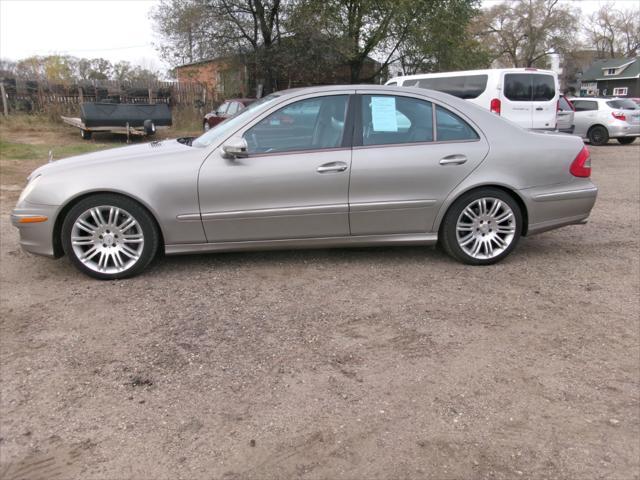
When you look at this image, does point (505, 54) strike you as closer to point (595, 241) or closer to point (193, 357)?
point (595, 241)

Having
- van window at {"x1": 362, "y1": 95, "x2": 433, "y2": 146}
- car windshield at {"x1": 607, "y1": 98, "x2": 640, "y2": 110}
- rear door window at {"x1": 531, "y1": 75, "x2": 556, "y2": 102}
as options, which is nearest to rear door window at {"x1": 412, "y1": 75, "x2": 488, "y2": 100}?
rear door window at {"x1": 531, "y1": 75, "x2": 556, "y2": 102}

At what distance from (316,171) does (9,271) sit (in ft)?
9.20

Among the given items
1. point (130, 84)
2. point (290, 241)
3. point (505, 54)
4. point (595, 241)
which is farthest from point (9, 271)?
point (505, 54)

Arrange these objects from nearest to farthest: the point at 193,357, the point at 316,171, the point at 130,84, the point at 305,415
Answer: the point at 305,415
the point at 193,357
the point at 316,171
the point at 130,84

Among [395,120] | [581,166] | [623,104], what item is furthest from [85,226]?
[623,104]

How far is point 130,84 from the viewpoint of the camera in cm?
2344

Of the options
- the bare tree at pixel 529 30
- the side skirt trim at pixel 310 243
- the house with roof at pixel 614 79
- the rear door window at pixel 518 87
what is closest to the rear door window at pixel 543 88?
the rear door window at pixel 518 87

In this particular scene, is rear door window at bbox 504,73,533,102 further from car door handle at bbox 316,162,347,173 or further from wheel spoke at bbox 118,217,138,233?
wheel spoke at bbox 118,217,138,233

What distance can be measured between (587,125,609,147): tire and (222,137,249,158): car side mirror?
16.7m

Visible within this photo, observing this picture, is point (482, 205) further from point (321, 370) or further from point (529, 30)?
point (529, 30)

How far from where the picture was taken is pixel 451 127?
488 cm

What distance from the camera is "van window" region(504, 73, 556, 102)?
1237 cm

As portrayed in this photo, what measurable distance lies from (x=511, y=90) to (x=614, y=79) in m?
58.6

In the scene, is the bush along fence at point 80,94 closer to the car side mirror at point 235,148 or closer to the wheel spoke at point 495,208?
the car side mirror at point 235,148
